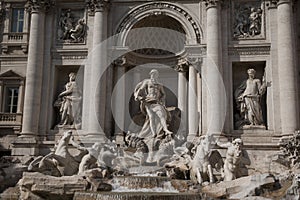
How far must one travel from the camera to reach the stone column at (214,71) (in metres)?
20.7

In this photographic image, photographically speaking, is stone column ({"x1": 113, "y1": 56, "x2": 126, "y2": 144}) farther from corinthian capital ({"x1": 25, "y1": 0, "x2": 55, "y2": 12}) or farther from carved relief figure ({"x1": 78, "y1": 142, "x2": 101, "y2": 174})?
corinthian capital ({"x1": 25, "y1": 0, "x2": 55, "y2": 12})

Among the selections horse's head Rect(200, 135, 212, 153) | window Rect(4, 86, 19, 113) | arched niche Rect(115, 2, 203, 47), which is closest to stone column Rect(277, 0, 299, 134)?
arched niche Rect(115, 2, 203, 47)

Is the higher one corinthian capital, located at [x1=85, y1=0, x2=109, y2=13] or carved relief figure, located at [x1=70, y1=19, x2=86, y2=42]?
corinthian capital, located at [x1=85, y1=0, x2=109, y2=13]

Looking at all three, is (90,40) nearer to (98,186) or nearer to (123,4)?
(123,4)

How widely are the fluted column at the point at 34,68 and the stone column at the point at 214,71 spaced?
27.6ft

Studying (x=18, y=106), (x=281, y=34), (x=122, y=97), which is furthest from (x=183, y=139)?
(x=18, y=106)

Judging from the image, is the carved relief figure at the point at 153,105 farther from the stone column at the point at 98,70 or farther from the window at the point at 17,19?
the window at the point at 17,19

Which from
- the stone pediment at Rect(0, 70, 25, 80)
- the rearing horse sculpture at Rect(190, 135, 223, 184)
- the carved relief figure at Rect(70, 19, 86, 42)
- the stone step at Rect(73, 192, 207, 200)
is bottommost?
the stone step at Rect(73, 192, 207, 200)

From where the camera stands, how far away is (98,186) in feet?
50.4

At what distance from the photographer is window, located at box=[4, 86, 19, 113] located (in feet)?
75.7

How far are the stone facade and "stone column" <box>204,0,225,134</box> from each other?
49 mm

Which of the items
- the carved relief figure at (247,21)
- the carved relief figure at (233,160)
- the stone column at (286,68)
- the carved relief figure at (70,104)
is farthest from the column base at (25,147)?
the stone column at (286,68)

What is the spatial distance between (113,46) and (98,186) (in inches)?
362

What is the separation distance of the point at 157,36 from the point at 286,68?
7117 millimetres
